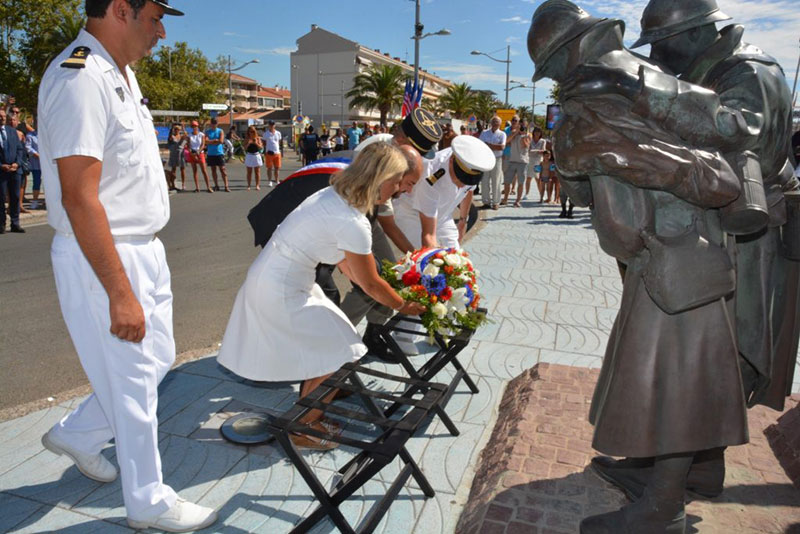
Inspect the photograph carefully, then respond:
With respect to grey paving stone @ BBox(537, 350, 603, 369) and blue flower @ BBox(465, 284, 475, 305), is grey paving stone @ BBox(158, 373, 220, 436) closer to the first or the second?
blue flower @ BBox(465, 284, 475, 305)

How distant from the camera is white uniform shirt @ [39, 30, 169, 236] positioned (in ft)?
7.07

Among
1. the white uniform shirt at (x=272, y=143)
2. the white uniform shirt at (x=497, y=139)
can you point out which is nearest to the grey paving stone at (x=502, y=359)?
the white uniform shirt at (x=497, y=139)

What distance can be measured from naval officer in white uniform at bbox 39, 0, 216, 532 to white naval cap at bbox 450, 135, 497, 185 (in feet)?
8.72

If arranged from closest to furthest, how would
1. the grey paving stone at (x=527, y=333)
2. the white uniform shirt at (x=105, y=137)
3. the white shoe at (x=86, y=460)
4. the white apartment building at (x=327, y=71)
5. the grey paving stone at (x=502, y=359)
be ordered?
the white uniform shirt at (x=105, y=137), the white shoe at (x=86, y=460), the grey paving stone at (x=502, y=359), the grey paving stone at (x=527, y=333), the white apartment building at (x=327, y=71)

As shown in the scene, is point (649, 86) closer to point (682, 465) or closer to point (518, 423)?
point (682, 465)

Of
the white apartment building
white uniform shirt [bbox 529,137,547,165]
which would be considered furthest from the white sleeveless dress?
the white apartment building

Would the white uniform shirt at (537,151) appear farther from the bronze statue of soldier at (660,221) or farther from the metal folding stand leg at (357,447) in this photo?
the bronze statue of soldier at (660,221)

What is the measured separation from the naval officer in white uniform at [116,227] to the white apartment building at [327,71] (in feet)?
290

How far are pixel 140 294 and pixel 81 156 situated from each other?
2.11 feet

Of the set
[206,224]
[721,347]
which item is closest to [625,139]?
[721,347]

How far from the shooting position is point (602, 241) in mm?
2123

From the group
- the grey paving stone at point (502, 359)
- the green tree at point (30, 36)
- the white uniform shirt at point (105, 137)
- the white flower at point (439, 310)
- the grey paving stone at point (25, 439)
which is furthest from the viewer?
the green tree at point (30, 36)

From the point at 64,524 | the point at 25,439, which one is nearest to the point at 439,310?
the point at 64,524

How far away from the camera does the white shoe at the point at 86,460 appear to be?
2.89m
